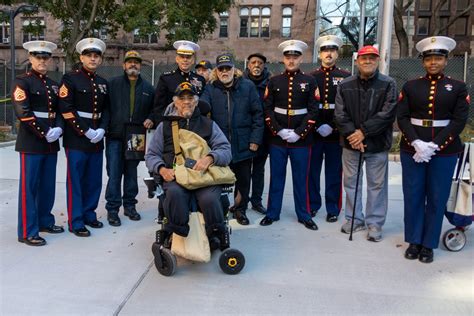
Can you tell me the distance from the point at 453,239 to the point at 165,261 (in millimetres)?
2873

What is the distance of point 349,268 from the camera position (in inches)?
163

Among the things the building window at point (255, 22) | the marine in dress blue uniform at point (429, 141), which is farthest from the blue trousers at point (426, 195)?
the building window at point (255, 22)

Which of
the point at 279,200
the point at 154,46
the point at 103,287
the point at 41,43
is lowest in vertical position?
the point at 103,287

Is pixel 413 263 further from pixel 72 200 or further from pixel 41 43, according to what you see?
pixel 41 43

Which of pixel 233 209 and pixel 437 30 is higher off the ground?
pixel 437 30

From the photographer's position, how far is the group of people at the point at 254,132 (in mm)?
4199

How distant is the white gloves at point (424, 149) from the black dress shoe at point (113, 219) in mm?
3290

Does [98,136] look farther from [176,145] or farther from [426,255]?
[426,255]

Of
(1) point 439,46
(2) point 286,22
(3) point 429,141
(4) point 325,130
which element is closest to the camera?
(1) point 439,46

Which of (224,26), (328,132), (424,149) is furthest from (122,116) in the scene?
(224,26)

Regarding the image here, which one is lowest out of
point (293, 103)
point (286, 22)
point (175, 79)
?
point (293, 103)

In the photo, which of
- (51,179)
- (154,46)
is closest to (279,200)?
(51,179)

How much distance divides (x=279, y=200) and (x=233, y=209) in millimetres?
631

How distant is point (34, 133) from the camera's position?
4.49 metres
